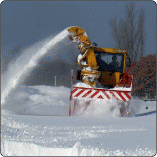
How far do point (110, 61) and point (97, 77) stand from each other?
3.72 ft

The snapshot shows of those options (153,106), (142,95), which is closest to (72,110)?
(153,106)

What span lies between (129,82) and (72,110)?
2368mm

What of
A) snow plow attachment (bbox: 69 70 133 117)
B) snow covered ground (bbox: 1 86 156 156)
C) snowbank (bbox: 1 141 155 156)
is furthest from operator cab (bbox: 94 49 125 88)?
snowbank (bbox: 1 141 155 156)

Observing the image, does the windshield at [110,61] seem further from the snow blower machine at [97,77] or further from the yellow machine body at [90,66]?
the yellow machine body at [90,66]

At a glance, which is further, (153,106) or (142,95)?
(142,95)

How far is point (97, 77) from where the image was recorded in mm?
9688

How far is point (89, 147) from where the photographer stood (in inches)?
182

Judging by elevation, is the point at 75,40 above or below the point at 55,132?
above

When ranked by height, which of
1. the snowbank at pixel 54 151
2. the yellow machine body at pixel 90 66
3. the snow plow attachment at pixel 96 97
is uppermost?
the yellow machine body at pixel 90 66

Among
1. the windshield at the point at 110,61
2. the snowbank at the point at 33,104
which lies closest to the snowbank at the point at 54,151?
the snowbank at the point at 33,104

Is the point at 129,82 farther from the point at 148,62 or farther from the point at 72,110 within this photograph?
the point at 148,62

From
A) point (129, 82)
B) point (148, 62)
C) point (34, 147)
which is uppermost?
point (148, 62)

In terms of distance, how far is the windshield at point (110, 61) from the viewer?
10352 mm

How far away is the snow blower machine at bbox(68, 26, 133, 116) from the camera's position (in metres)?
9.26
